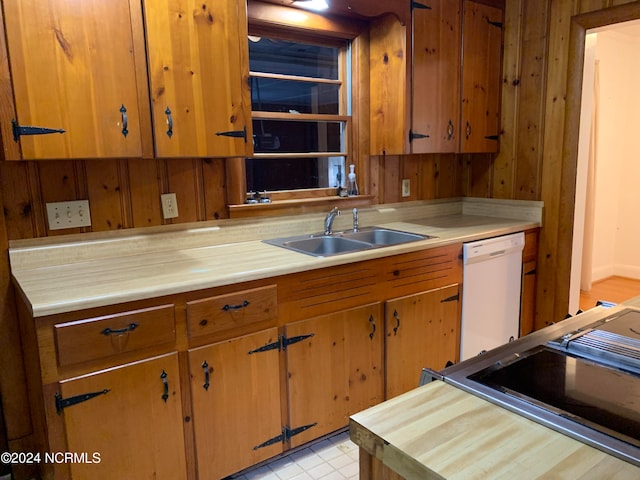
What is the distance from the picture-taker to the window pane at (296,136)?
254 cm

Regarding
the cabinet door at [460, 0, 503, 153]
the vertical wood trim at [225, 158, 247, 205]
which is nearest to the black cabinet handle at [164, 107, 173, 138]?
the vertical wood trim at [225, 158, 247, 205]

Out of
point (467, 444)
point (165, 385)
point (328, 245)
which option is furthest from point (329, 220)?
point (467, 444)

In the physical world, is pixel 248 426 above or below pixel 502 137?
below

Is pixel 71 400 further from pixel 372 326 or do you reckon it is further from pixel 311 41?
pixel 311 41

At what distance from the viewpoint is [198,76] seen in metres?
1.91

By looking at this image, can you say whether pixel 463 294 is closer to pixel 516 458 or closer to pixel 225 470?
pixel 225 470

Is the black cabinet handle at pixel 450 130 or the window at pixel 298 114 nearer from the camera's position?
the window at pixel 298 114

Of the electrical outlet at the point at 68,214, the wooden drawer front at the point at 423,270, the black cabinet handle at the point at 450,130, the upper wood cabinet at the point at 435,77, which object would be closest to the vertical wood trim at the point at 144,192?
the electrical outlet at the point at 68,214

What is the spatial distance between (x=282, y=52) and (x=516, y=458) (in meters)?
2.37

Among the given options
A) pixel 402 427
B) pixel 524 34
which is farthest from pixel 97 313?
pixel 524 34

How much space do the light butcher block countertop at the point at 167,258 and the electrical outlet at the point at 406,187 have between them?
322 mm

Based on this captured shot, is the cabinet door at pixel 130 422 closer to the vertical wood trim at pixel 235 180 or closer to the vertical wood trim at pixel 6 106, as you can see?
the vertical wood trim at pixel 6 106

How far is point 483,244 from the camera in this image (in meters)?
2.65

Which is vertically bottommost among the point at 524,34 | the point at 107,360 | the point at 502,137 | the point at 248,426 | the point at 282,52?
the point at 248,426
